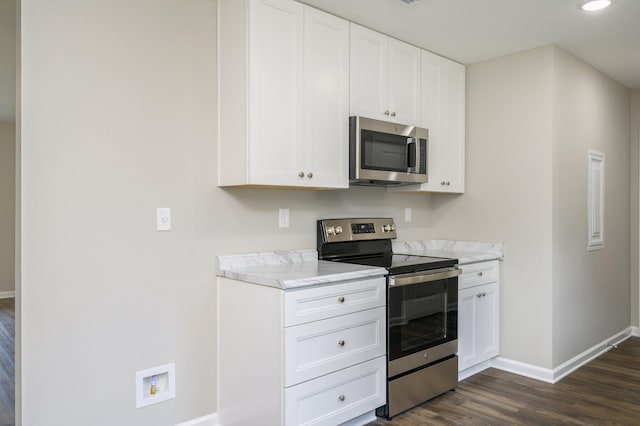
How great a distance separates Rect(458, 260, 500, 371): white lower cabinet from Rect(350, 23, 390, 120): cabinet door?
49.3 inches

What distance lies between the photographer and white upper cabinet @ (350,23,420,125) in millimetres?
2842

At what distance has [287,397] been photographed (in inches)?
83.0

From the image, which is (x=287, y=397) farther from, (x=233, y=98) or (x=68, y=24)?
(x=68, y=24)

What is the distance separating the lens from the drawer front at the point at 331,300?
2.13 m

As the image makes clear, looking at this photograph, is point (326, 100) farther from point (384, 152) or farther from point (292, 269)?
point (292, 269)

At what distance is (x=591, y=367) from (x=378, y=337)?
211cm

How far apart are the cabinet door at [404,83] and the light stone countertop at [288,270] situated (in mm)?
1095

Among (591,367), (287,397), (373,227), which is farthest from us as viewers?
(591,367)

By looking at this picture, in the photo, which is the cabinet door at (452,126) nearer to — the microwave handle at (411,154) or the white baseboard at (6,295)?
the microwave handle at (411,154)

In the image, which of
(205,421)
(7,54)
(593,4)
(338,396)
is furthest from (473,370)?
(7,54)

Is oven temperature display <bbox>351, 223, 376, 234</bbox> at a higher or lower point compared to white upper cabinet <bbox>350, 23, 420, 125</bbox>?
lower

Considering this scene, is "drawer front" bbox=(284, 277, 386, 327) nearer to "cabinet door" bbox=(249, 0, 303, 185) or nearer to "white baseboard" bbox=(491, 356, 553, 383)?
"cabinet door" bbox=(249, 0, 303, 185)

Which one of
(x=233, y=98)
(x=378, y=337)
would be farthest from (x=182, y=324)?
(x=233, y=98)

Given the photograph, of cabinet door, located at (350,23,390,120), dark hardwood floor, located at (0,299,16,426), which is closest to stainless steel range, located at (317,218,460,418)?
cabinet door, located at (350,23,390,120)
